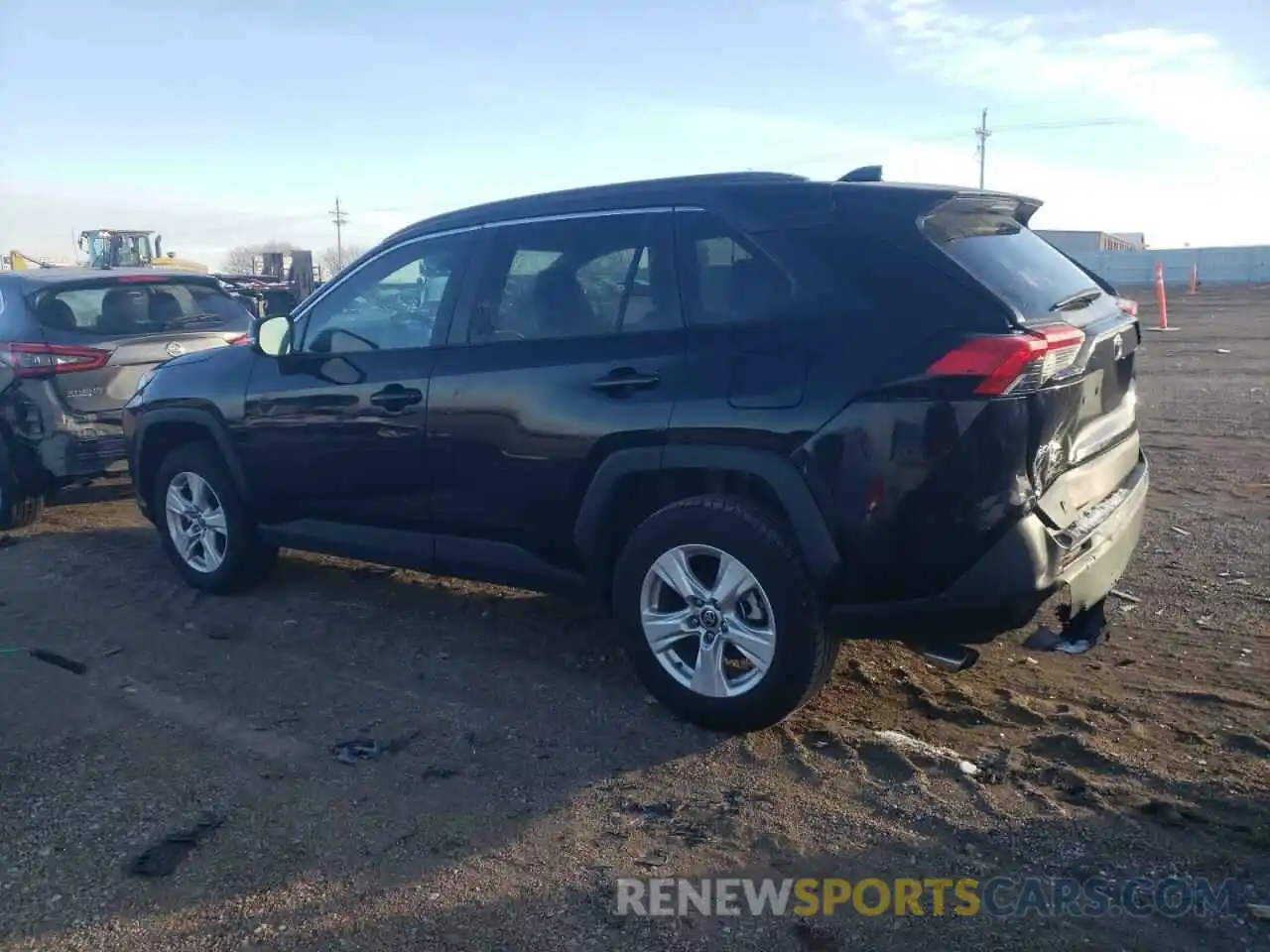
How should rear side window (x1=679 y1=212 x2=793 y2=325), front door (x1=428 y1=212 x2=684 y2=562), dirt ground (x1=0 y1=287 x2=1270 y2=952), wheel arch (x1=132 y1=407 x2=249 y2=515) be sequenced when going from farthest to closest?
1. wheel arch (x1=132 y1=407 x2=249 y2=515)
2. front door (x1=428 y1=212 x2=684 y2=562)
3. rear side window (x1=679 y1=212 x2=793 y2=325)
4. dirt ground (x1=0 y1=287 x2=1270 y2=952)

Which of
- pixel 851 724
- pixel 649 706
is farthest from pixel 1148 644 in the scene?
pixel 649 706

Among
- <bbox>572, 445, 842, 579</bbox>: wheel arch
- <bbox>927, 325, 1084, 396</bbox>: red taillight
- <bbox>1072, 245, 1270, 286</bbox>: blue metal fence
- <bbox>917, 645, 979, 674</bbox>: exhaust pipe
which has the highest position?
<bbox>1072, 245, 1270, 286</bbox>: blue metal fence

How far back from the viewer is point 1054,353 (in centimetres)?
362

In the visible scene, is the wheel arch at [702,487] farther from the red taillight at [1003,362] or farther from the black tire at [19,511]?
the black tire at [19,511]

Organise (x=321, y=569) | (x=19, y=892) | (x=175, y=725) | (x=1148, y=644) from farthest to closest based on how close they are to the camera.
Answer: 1. (x=321, y=569)
2. (x=1148, y=644)
3. (x=175, y=725)
4. (x=19, y=892)

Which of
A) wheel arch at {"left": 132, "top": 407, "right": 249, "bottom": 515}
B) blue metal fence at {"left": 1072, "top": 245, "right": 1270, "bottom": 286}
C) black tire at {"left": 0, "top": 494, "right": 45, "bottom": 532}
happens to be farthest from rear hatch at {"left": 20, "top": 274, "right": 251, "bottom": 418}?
blue metal fence at {"left": 1072, "top": 245, "right": 1270, "bottom": 286}

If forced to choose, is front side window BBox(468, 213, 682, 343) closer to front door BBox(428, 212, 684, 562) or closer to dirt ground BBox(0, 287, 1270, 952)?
front door BBox(428, 212, 684, 562)

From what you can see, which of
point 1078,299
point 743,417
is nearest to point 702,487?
point 743,417

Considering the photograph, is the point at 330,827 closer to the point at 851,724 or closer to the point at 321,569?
the point at 851,724

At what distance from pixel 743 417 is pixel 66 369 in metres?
5.40

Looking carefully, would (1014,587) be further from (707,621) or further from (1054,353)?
(707,621)

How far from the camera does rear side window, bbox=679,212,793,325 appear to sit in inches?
158

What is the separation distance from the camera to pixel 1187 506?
23.1 ft

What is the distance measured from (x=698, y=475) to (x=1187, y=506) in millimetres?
4308
